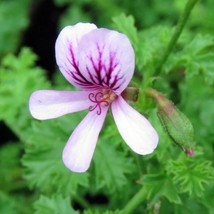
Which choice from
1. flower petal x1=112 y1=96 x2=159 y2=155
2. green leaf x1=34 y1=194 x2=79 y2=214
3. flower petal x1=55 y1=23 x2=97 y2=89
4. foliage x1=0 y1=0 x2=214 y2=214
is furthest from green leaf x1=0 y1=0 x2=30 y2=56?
flower petal x1=112 y1=96 x2=159 y2=155

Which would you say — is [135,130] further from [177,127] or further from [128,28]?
[128,28]

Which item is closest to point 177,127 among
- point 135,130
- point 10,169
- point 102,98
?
point 135,130

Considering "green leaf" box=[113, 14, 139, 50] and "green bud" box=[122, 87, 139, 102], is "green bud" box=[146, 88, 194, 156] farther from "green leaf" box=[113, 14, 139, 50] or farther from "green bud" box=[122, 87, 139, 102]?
"green leaf" box=[113, 14, 139, 50]

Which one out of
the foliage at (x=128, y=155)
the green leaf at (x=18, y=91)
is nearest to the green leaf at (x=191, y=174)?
the foliage at (x=128, y=155)

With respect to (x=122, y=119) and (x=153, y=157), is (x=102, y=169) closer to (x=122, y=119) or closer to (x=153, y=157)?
(x=153, y=157)

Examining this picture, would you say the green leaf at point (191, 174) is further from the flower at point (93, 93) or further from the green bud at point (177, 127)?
the flower at point (93, 93)

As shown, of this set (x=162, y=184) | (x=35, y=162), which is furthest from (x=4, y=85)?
(x=162, y=184)

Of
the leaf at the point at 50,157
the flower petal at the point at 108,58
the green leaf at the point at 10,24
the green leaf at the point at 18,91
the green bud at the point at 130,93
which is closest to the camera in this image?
the flower petal at the point at 108,58
